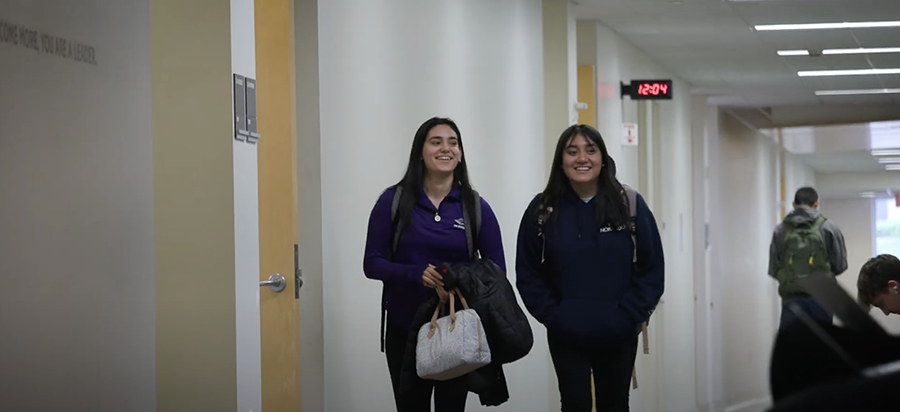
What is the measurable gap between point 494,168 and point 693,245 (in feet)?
23.7

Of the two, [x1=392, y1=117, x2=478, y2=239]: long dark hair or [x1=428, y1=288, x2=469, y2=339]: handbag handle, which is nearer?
[x1=428, y1=288, x2=469, y2=339]: handbag handle

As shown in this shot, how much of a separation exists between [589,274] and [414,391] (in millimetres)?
797

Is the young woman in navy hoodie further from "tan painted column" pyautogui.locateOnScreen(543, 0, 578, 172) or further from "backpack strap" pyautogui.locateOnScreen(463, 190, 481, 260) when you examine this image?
"tan painted column" pyautogui.locateOnScreen(543, 0, 578, 172)

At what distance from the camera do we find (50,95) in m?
2.35

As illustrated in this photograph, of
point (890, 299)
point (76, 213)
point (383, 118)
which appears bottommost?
point (890, 299)

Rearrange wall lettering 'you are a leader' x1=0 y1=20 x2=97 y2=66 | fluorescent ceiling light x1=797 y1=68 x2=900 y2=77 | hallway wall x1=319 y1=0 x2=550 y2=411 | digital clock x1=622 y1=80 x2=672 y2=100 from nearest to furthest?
wall lettering 'you are a leader' x1=0 y1=20 x2=97 y2=66 < hallway wall x1=319 y1=0 x2=550 y2=411 < digital clock x1=622 y1=80 x2=672 y2=100 < fluorescent ceiling light x1=797 y1=68 x2=900 y2=77

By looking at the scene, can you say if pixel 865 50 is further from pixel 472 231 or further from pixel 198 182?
pixel 198 182

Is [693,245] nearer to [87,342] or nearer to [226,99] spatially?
[226,99]

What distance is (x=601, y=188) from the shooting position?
4266mm

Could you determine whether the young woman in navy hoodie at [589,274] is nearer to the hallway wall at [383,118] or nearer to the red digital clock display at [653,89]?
the hallway wall at [383,118]

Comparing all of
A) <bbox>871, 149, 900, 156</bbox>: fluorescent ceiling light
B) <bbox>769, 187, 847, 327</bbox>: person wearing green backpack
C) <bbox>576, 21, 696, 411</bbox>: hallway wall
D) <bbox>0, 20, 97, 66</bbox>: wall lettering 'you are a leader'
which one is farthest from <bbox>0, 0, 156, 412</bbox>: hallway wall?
<bbox>871, 149, 900, 156</bbox>: fluorescent ceiling light

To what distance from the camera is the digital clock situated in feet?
30.7

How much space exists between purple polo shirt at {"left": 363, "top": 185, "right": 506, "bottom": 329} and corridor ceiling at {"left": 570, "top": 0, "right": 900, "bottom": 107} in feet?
14.6

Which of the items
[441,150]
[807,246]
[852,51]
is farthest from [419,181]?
[852,51]
